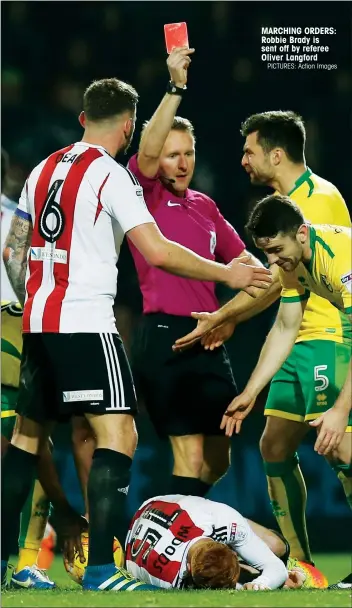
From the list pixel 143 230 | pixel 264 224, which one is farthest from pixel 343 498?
pixel 143 230

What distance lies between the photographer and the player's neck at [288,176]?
509 centimetres

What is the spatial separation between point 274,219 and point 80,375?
101 centimetres

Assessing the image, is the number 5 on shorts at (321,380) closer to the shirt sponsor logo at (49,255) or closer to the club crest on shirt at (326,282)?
the club crest on shirt at (326,282)

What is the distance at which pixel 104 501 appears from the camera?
152 inches

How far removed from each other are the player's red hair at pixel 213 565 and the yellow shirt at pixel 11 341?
4.92ft

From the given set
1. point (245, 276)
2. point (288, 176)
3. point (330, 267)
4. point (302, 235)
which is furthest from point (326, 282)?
point (288, 176)

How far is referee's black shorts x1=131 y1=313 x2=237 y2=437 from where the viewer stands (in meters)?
4.67

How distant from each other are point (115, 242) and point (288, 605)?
1456 mm

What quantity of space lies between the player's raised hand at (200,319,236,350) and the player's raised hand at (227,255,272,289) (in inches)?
28.3

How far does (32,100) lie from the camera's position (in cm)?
706

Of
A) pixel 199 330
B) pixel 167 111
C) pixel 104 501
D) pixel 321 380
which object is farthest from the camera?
pixel 321 380

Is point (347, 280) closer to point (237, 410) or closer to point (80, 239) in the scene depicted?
point (237, 410)

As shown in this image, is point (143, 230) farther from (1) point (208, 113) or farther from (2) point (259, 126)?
(1) point (208, 113)

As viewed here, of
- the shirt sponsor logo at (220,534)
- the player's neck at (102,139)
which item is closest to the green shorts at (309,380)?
the shirt sponsor logo at (220,534)
